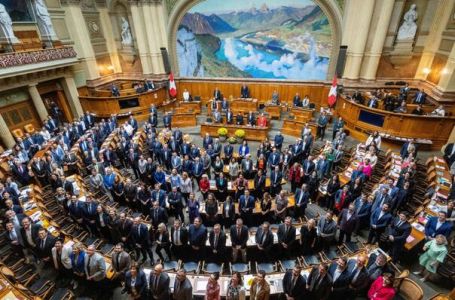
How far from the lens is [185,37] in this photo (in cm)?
1678

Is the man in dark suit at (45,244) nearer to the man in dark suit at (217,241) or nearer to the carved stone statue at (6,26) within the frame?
the man in dark suit at (217,241)

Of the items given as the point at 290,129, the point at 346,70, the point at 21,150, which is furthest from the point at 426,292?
the point at 21,150

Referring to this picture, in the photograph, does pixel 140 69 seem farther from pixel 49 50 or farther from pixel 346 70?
pixel 346 70

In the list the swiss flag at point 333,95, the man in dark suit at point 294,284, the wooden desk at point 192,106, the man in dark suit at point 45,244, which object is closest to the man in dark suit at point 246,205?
the man in dark suit at point 294,284

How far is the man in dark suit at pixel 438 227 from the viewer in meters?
5.38

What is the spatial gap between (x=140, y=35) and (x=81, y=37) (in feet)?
11.1

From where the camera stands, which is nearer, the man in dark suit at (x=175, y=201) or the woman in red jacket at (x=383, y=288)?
the woman in red jacket at (x=383, y=288)

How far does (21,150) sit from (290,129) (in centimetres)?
1161

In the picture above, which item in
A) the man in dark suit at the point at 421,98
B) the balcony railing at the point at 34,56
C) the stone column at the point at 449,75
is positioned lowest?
the man in dark suit at the point at 421,98

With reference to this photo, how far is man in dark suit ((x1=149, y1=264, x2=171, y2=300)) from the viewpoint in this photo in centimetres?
469

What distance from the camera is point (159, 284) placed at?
4.70 metres

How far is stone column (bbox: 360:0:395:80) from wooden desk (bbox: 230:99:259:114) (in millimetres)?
6052

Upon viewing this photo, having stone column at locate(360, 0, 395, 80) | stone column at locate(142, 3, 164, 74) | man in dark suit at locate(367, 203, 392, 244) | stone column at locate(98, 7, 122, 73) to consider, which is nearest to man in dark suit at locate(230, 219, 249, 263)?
man in dark suit at locate(367, 203, 392, 244)

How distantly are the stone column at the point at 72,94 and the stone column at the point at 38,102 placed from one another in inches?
65.4
